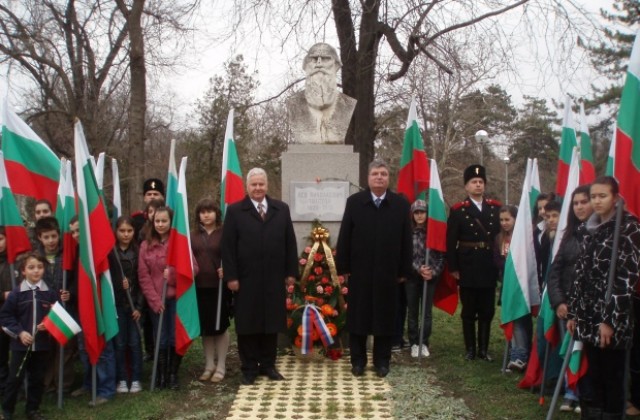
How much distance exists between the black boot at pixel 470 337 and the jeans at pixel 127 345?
3247 millimetres

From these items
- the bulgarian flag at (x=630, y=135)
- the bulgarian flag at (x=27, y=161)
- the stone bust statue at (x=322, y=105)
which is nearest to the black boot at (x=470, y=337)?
the stone bust statue at (x=322, y=105)

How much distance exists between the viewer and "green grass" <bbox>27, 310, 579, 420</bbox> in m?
5.16

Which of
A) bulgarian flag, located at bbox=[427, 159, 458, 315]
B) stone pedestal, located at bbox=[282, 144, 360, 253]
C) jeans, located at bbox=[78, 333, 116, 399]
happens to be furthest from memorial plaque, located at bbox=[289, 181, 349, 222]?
jeans, located at bbox=[78, 333, 116, 399]

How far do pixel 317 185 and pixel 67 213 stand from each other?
270cm

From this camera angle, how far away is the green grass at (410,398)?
516 centimetres

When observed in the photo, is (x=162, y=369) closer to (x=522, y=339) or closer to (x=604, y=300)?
(x=522, y=339)

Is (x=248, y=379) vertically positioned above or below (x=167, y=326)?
below

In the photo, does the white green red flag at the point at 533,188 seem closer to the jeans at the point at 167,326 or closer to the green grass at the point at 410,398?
the green grass at the point at 410,398

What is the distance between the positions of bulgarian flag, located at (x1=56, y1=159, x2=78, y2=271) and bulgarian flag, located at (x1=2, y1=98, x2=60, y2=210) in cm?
17

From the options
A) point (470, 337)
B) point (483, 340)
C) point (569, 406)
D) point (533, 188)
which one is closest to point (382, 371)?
point (470, 337)

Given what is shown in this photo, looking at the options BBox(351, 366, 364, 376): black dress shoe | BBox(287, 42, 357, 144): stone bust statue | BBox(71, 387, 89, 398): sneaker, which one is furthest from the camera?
BBox(287, 42, 357, 144): stone bust statue

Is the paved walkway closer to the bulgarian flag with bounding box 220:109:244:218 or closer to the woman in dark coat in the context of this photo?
the woman in dark coat

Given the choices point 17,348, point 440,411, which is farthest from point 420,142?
point 17,348

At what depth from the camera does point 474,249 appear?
6746 millimetres
